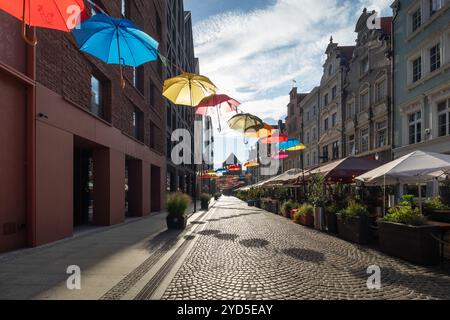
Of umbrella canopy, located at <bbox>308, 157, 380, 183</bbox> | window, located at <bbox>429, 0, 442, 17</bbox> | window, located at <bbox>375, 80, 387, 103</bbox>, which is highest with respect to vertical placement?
window, located at <bbox>429, 0, 442, 17</bbox>

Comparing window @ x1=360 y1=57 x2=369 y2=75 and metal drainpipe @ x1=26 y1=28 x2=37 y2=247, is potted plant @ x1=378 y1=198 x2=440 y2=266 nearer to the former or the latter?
metal drainpipe @ x1=26 y1=28 x2=37 y2=247

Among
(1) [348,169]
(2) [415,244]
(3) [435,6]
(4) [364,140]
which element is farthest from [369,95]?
(2) [415,244]

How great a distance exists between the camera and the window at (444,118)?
14453mm

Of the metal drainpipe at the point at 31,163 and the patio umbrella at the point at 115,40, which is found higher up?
the patio umbrella at the point at 115,40

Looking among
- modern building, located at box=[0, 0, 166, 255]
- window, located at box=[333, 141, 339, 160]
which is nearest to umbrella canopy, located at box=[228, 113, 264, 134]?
modern building, located at box=[0, 0, 166, 255]

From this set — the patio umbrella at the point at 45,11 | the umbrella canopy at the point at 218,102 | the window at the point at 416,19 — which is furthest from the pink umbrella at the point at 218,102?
the window at the point at 416,19

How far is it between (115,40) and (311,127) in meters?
32.2

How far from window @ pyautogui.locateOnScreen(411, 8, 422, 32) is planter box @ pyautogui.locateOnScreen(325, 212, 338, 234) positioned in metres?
12.1

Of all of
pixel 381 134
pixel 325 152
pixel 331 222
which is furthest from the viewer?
pixel 325 152

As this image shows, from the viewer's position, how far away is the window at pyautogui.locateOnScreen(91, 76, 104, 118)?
1314 centimetres

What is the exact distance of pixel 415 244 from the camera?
6.84 m

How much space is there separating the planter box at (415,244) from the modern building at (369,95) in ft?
41.1

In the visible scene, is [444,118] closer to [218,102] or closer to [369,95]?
[369,95]

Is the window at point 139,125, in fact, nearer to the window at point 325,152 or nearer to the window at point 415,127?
the window at point 415,127
